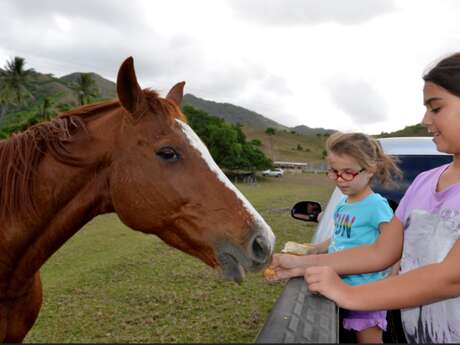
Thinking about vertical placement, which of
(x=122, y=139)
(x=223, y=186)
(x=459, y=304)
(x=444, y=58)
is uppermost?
(x=444, y=58)

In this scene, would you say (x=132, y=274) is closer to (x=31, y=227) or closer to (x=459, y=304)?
(x=31, y=227)

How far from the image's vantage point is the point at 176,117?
7.69 feet

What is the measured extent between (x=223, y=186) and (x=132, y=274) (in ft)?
19.2

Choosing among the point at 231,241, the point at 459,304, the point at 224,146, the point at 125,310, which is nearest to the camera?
the point at 459,304

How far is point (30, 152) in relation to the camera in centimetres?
226

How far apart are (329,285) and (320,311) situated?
203 mm

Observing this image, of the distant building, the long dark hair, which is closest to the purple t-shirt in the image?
the long dark hair

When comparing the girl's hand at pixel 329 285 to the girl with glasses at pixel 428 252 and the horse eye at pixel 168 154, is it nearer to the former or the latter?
the girl with glasses at pixel 428 252

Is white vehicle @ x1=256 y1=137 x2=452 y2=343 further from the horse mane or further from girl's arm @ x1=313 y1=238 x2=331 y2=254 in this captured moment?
the horse mane

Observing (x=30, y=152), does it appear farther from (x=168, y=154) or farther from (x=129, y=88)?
(x=168, y=154)

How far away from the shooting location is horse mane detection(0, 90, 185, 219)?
223 cm

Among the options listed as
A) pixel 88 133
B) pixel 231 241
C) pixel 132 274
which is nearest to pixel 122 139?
pixel 88 133

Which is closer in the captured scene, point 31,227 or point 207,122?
point 31,227

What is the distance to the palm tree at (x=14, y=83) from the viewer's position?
170 feet
